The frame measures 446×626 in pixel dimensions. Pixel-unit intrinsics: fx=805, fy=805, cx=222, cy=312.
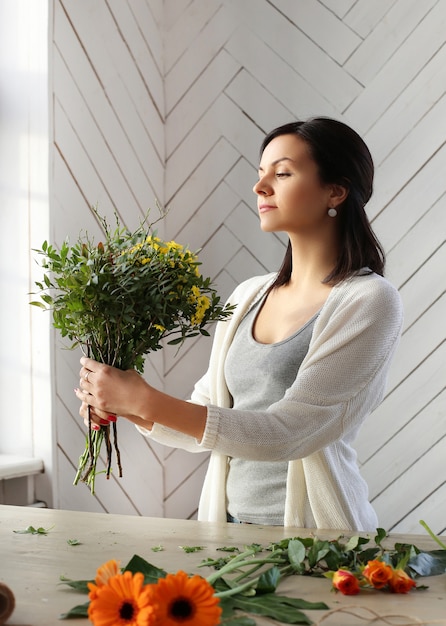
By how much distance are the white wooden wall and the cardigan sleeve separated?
2.46 feet

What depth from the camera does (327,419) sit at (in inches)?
65.7

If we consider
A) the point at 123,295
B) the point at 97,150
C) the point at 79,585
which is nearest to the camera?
the point at 79,585

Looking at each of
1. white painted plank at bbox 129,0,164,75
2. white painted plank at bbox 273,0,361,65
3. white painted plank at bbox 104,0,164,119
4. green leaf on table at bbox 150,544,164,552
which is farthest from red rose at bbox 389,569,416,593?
white painted plank at bbox 129,0,164,75

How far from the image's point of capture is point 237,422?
5.28ft

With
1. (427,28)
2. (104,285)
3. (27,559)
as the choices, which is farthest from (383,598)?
(427,28)

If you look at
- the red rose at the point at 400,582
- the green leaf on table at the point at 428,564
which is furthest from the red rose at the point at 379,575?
the green leaf on table at the point at 428,564

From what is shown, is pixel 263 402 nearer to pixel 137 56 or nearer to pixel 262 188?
pixel 262 188

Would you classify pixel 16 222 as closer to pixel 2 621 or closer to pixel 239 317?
pixel 239 317

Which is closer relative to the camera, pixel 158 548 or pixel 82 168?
pixel 158 548

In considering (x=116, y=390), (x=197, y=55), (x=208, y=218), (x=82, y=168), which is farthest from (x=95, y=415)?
(x=197, y=55)

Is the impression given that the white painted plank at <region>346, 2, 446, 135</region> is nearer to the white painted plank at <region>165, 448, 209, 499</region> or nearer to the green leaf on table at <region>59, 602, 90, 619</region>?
the white painted plank at <region>165, 448, 209, 499</region>

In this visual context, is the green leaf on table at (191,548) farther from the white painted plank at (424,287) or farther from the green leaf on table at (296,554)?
the white painted plank at (424,287)

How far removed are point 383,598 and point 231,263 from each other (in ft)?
6.20

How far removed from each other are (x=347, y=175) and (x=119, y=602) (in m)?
1.40
